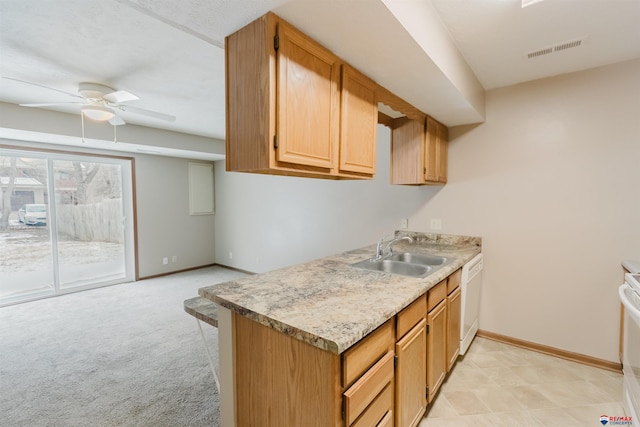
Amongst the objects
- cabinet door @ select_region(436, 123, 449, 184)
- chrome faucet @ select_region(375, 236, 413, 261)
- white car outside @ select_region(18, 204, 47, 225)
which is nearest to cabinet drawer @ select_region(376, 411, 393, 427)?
chrome faucet @ select_region(375, 236, 413, 261)

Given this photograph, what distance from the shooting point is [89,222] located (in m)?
4.65

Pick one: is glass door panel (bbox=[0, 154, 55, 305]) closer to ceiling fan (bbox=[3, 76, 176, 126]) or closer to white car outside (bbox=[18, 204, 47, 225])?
white car outside (bbox=[18, 204, 47, 225])

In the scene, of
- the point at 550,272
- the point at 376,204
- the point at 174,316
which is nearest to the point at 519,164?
the point at 550,272

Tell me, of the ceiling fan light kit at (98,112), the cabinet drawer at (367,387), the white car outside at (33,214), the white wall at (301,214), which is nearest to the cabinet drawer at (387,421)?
the cabinet drawer at (367,387)

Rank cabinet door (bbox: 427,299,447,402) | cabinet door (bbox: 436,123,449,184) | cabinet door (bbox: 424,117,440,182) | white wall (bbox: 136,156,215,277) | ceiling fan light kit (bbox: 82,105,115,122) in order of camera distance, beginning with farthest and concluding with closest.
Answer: white wall (bbox: 136,156,215,277) → cabinet door (bbox: 436,123,449,184) → ceiling fan light kit (bbox: 82,105,115,122) → cabinet door (bbox: 424,117,440,182) → cabinet door (bbox: 427,299,447,402)

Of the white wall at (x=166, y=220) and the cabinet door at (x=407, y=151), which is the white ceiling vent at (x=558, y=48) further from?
the white wall at (x=166, y=220)

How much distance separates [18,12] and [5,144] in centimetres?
313

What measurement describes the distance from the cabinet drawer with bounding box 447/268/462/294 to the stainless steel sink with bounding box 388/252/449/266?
13cm

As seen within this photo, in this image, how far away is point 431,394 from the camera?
1.82 m

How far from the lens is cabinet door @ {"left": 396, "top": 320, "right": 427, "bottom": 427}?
1.41m

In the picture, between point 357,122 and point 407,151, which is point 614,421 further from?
point 357,122

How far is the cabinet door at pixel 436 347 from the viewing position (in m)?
1.77

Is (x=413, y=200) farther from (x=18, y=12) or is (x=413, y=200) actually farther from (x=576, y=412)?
(x=18, y=12)

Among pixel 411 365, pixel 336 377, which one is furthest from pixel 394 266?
pixel 336 377
